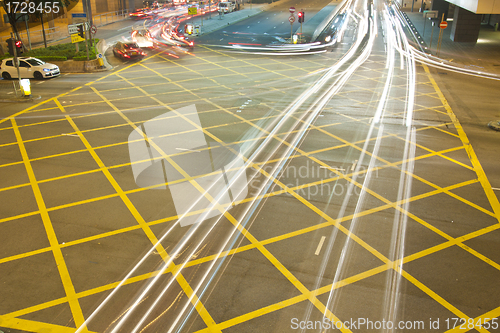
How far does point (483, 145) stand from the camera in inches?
511

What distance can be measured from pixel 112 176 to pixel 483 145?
1194 centimetres

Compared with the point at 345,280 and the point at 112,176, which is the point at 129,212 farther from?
the point at 345,280

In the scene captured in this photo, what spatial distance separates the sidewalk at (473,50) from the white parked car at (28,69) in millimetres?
25680

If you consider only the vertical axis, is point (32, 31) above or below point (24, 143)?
above

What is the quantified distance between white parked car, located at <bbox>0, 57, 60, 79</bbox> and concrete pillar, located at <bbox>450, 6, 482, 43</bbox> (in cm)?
3067

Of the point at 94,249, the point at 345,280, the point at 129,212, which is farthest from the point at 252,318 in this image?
the point at 129,212

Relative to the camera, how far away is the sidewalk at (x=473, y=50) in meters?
25.0

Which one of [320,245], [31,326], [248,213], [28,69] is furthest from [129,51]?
[31,326]

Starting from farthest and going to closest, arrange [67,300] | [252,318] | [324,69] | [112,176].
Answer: [324,69] < [112,176] < [67,300] < [252,318]

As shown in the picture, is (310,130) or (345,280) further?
(310,130)

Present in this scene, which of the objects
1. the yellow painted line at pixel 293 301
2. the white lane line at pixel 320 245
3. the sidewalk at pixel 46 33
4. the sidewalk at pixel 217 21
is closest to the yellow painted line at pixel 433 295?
the yellow painted line at pixel 293 301

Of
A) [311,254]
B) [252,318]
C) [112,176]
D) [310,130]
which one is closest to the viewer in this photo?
[252,318]

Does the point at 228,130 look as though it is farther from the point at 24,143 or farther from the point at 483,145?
the point at 483,145

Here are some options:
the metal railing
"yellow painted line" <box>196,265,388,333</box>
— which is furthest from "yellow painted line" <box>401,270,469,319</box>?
the metal railing
